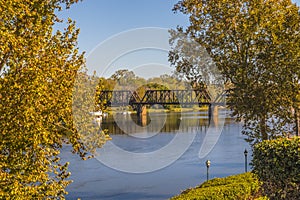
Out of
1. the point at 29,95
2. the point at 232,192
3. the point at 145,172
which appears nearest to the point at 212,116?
the point at 145,172

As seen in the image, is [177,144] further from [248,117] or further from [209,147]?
[248,117]

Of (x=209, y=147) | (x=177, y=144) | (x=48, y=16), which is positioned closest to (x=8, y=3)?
(x=48, y=16)

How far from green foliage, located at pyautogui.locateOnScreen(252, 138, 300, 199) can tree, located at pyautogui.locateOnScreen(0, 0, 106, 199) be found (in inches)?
279

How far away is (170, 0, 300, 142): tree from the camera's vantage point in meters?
21.2

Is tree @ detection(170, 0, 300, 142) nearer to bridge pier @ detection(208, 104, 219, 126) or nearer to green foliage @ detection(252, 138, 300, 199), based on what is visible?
green foliage @ detection(252, 138, 300, 199)

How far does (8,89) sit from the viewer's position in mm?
12008

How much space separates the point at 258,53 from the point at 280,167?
9264 mm

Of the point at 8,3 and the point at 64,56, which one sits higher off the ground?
the point at 8,3

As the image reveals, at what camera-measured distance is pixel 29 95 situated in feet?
38.9

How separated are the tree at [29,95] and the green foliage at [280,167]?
708 centimetres

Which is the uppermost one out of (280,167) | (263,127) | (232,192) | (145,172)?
(263,127)

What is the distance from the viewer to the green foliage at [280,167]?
13888mm

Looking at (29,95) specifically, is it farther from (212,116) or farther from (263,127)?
(212,116)

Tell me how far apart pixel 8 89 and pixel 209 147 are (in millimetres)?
47835
